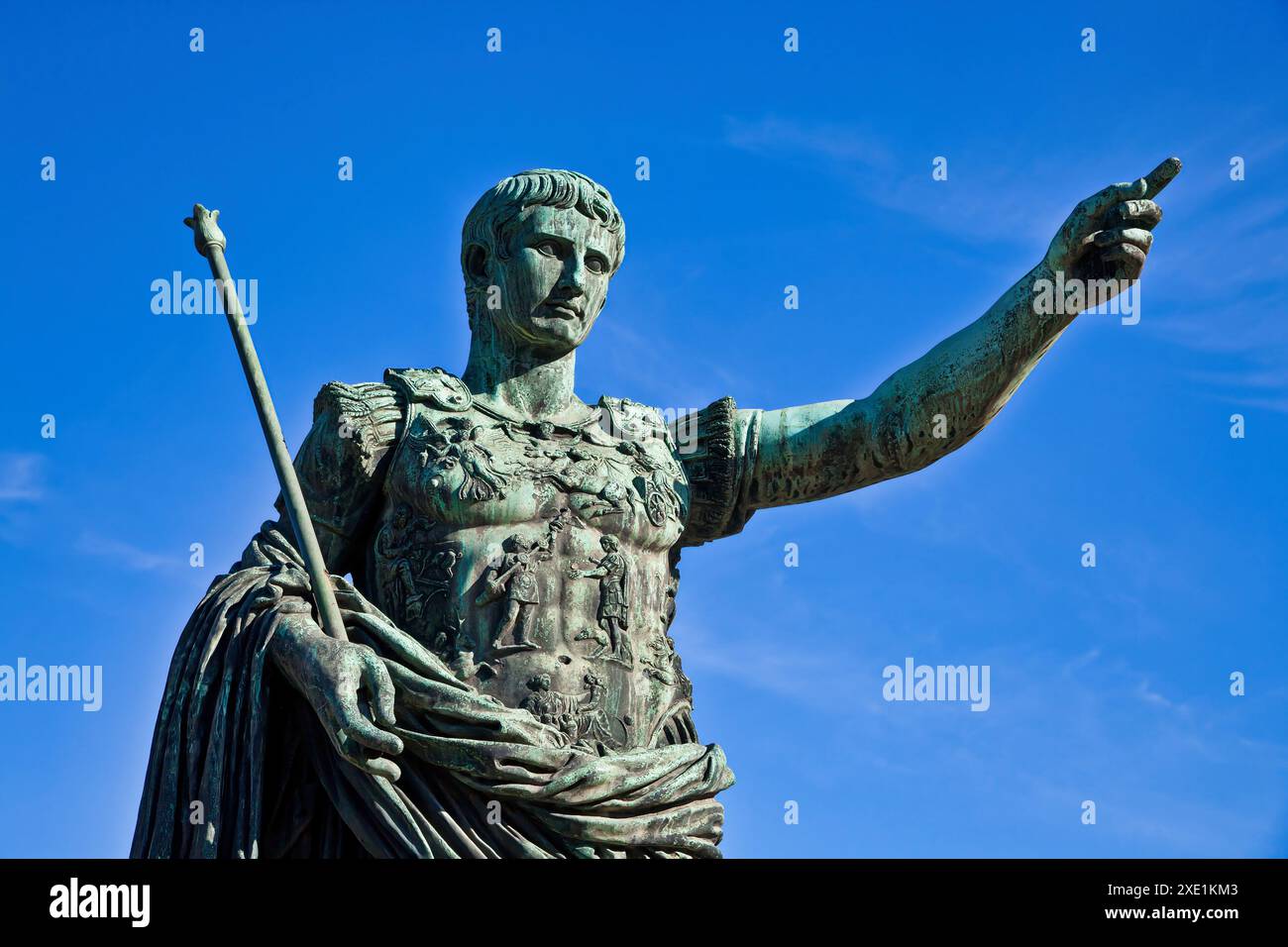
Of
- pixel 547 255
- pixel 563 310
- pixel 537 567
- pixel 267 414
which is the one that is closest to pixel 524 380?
pixel 563 310

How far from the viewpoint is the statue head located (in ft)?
60.6

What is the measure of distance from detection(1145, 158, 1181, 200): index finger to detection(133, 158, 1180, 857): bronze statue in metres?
0.02

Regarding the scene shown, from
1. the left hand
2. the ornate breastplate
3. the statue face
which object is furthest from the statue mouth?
the left hand

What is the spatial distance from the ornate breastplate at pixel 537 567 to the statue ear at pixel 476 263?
76cm

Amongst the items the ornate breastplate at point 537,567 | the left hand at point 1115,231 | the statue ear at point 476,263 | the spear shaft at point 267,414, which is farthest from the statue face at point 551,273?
the left hand at point 1115,231

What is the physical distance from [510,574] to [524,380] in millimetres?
1506

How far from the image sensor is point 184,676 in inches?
687

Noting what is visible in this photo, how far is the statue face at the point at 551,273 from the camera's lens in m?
18.5

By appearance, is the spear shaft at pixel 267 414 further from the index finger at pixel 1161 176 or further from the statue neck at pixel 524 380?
the index finger at pixel 1161 176

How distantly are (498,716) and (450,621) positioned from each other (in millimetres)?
865

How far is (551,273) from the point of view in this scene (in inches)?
728

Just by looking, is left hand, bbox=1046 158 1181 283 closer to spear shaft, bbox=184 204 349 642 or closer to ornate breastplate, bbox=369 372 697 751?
ornate breastplate, bbox=369 372 697 751
